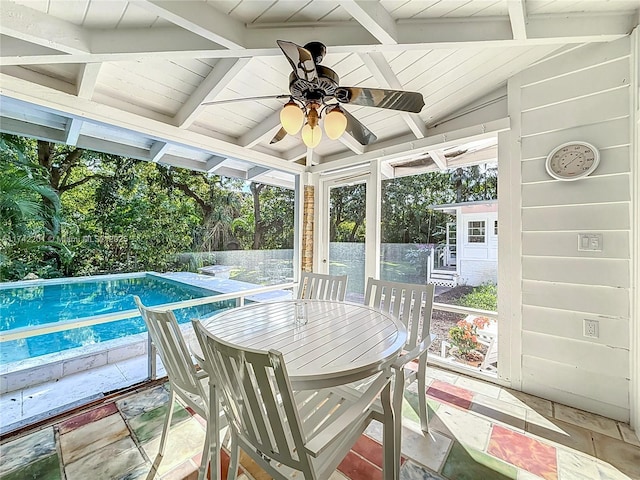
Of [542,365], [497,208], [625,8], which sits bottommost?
[542,365]

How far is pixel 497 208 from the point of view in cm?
248

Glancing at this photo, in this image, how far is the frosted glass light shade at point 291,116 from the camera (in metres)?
1.55

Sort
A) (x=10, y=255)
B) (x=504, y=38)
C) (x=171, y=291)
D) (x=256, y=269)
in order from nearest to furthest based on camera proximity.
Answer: (x=504, y=38) < (x=10, y=255) < (x=171, y=291) < (x=256, y=269)

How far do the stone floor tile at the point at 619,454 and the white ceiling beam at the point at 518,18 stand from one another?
2.54 metres

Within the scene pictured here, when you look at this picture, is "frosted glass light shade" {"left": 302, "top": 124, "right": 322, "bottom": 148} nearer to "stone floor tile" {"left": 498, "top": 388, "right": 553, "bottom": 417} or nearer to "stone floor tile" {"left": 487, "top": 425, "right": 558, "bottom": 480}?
"stone floor tile" {"left": 487, "top": 425, "right": 558, "bottom": 480}

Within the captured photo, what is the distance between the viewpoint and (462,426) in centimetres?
188

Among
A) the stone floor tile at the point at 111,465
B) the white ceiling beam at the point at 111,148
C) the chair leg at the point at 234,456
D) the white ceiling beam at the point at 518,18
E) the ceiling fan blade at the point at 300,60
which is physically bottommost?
the stone floor tile at the point at 111,465

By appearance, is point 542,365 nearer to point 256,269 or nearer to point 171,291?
point 256,269

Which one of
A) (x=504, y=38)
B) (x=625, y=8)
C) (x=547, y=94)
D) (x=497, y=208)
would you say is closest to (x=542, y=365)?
(x=497, y=208)

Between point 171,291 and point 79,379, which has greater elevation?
point 171,291

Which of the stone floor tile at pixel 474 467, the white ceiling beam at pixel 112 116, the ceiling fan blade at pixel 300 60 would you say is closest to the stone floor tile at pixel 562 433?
the stone floor tile at pixel 474 467

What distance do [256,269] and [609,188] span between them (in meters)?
3.65

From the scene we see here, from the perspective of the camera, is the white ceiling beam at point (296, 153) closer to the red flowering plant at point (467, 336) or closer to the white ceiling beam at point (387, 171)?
the white ceiling beam at point (387, 171)

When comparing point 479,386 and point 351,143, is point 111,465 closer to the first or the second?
point 479,386
